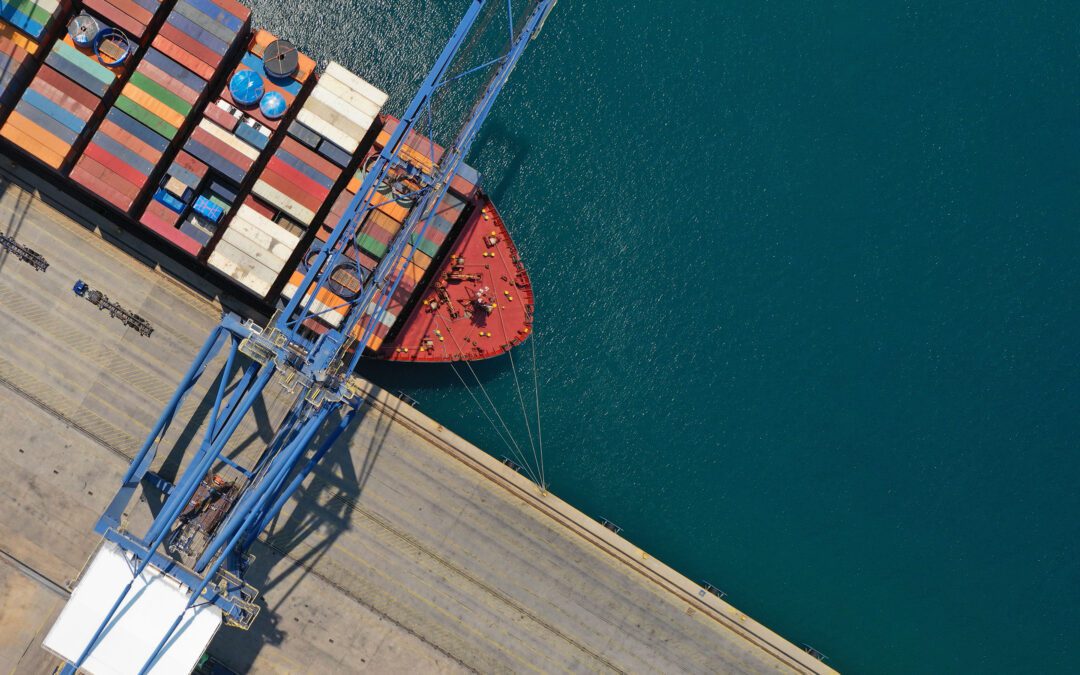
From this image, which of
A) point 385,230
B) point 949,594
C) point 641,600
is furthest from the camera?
point 949,594

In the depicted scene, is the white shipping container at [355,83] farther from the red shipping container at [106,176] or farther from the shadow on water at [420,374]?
the shadow on water at [420,374]

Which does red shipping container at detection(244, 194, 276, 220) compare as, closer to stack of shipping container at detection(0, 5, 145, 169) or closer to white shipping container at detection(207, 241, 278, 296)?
white shipping container at detection(207, 241, 278, 296)

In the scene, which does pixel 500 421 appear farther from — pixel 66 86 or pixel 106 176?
pixel 66 86

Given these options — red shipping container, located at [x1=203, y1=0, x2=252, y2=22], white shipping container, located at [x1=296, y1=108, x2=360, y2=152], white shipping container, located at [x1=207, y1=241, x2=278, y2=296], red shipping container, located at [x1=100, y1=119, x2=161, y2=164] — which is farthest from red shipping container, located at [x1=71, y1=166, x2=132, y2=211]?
red shipping container, located at [x1=203, y1=0, x2=252, y2=22]

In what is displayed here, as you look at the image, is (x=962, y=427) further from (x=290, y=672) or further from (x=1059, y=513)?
(x=290, y=672)

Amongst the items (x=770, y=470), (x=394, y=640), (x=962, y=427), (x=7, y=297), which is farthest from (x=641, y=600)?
(x=7, y=297)

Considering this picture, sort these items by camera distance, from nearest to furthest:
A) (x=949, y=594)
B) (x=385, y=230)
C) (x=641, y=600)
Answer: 1. (x=385, y=230)
2. (x=641, y=600)
3. (x=949, y=594)
